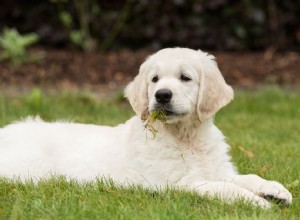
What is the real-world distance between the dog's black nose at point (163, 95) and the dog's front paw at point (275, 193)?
0.90 meters

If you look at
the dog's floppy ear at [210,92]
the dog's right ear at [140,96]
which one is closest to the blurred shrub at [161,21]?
the dog's right ear at [140,96]

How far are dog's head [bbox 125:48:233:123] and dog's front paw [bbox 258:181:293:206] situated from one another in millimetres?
743

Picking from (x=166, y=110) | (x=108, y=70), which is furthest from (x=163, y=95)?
(x=108, y=70)

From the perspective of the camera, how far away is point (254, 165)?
6.43 metres

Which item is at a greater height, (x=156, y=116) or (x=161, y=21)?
(x=161, y=21)

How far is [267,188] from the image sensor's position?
5027 mm

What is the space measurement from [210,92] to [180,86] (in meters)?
0.26

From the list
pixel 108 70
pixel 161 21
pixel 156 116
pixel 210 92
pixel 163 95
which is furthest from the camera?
pixel 161 21

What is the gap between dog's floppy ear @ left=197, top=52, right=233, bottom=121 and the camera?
546cm

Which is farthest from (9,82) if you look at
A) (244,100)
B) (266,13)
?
(266,13)

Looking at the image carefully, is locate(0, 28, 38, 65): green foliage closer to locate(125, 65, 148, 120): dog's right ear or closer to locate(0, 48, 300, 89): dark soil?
locate(0, 48, 300, 89): dark soil

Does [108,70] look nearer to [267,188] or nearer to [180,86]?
[180,86]

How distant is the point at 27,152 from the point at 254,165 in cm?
198

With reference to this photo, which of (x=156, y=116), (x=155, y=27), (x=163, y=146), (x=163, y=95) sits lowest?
(x=163, y=146)
